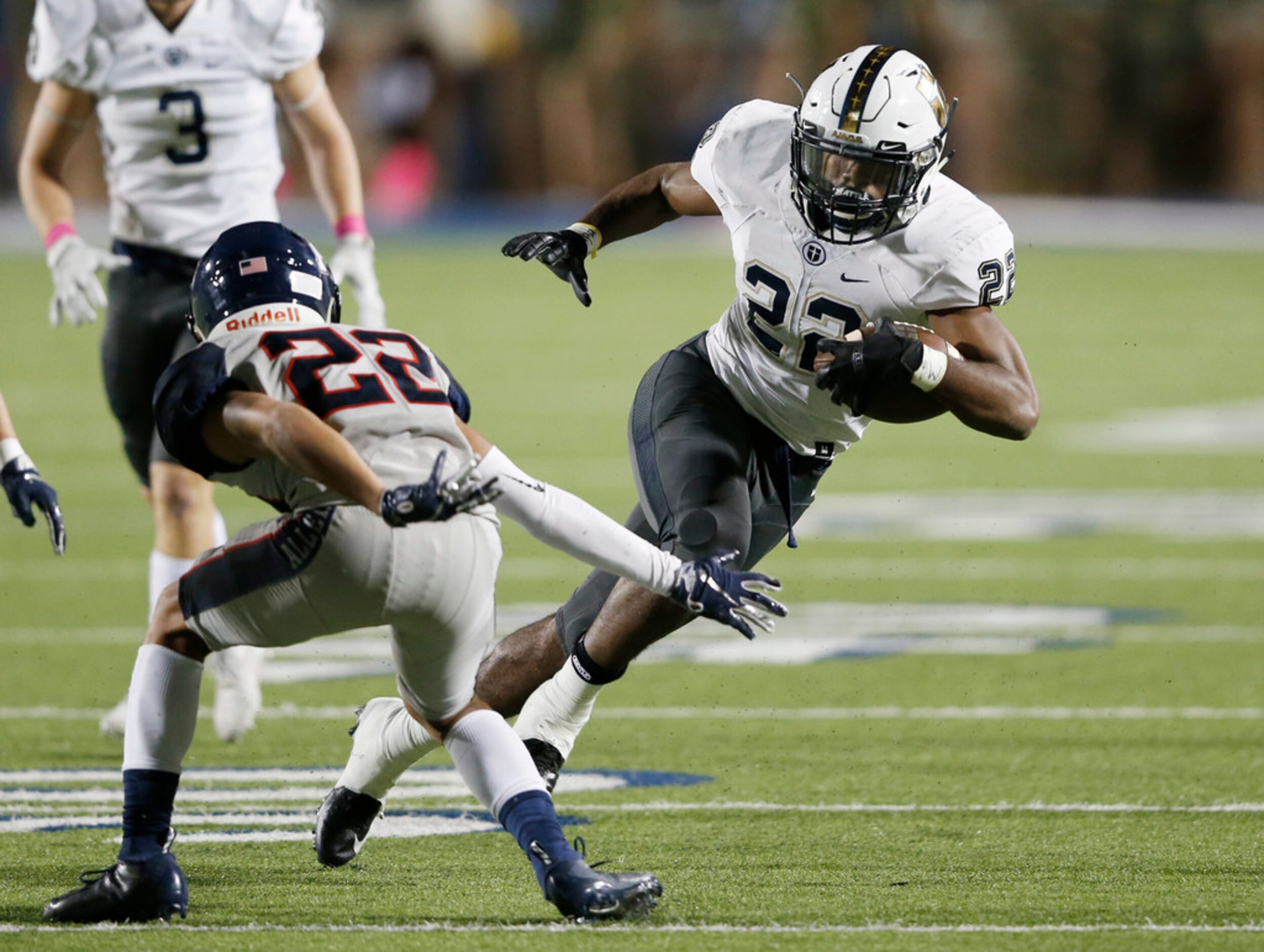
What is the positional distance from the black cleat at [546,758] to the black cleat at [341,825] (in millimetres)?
470

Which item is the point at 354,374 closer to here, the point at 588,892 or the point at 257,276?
the point at 257,276

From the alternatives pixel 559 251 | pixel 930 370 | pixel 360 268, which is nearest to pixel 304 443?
pixel 930 370

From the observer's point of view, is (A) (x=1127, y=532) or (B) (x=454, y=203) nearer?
(A) (x=1127, y=532)

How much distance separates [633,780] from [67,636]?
2335 mm

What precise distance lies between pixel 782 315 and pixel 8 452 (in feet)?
5.00

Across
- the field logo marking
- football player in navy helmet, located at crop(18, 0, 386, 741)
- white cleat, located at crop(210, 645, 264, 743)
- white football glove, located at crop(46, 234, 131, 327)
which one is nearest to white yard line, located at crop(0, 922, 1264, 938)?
the field logo marking

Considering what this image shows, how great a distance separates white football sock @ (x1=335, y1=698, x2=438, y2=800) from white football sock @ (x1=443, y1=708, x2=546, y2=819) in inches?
8.8

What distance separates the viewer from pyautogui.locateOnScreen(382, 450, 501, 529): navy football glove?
3258mm

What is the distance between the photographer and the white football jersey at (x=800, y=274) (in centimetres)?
418

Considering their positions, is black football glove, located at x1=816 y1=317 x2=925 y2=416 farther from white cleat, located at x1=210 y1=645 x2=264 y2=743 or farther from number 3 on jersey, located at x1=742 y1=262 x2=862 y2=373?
white cleat, located at x1=210 y1=645 x2=264 y2=743

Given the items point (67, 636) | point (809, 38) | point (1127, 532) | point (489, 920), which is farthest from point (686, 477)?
point (809, 38)

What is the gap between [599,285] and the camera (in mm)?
17406

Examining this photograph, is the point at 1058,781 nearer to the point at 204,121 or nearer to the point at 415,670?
the point at 415,670

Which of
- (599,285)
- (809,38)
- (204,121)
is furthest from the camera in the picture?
(809,38)
